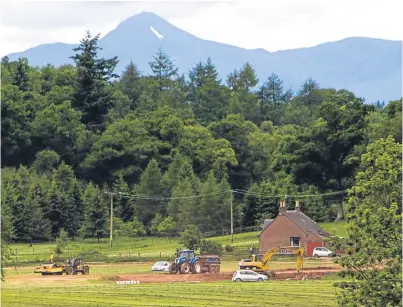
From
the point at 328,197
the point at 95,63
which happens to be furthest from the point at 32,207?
the point at 95,63

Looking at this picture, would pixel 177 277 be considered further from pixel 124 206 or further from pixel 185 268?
pixel 124 206

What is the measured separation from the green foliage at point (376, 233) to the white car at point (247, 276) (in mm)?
27790

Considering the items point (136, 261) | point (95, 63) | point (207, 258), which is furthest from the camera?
point (95, 63)

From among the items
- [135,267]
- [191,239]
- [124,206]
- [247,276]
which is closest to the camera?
[247,276]

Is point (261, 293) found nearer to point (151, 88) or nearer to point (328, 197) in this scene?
point (328, 197)

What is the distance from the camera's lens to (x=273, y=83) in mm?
150375

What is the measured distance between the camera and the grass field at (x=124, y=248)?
6881 cm

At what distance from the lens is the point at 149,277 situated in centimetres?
5206

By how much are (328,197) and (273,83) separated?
195 feet

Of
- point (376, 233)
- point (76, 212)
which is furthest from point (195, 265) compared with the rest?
point (76, 212)

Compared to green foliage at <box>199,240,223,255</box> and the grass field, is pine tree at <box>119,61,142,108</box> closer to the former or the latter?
the grass field

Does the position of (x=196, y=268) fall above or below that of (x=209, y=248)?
below

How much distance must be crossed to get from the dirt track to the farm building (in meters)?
17.1

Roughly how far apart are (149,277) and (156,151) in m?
53.6
